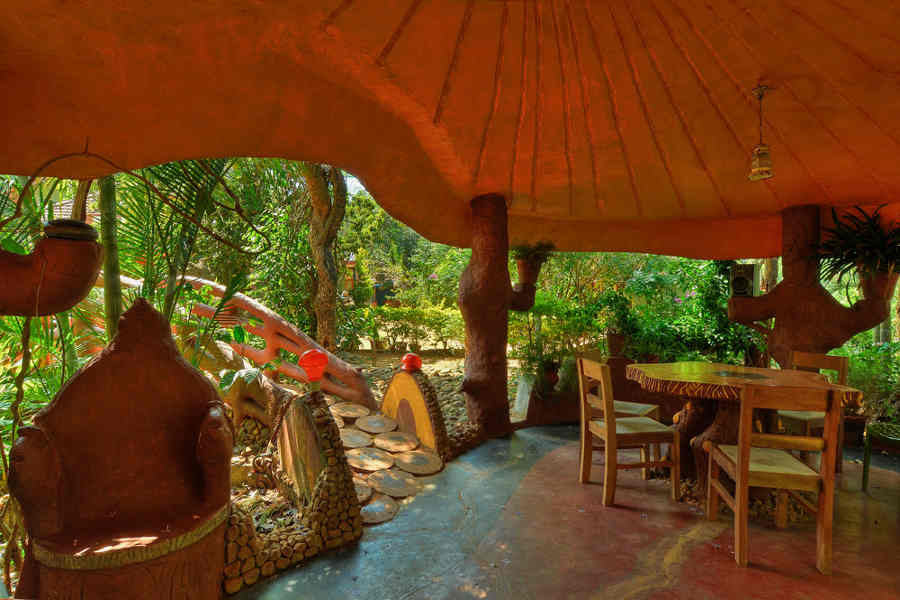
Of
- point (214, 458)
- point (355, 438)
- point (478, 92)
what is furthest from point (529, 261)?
point (214, 458)

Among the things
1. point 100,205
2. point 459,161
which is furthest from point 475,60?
point 100,205

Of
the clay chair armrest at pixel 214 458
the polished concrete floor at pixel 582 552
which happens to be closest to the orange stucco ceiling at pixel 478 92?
the clay chair armrest at pixel 214 458

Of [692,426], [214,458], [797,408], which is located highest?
[797,408]

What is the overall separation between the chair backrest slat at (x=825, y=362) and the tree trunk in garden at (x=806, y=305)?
83 cm

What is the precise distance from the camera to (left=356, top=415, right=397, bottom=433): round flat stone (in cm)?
416

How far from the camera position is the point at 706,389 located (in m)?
2.76

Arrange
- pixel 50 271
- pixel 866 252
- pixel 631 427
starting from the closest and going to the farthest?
pixel 50 271 < pixel 631 427 < pixel 866 252

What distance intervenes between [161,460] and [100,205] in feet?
4.49

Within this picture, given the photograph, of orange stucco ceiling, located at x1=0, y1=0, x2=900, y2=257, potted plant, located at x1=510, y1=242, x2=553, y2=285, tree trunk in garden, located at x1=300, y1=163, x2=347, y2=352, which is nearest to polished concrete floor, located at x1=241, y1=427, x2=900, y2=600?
potted plant, located at x1=510, y1=242, x2=553, y2=285

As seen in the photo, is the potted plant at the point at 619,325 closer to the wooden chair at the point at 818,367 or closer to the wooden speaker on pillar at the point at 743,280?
the wooden speaker on pillar at the point at 743,280

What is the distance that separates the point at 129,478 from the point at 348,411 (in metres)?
2.63

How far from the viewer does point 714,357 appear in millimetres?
5820

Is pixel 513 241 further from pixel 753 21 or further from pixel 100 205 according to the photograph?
pixel 100 205

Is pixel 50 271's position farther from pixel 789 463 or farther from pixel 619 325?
pixel 619 325
